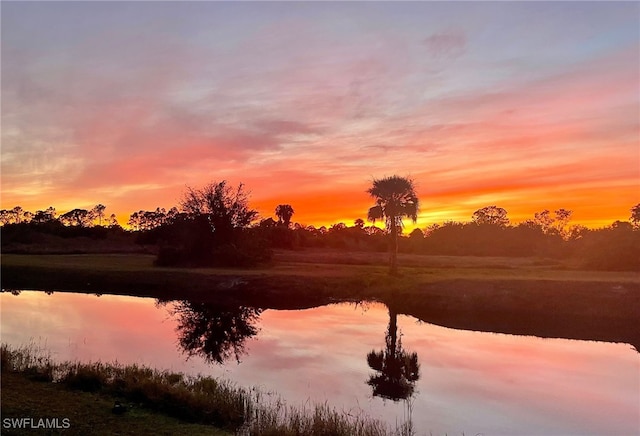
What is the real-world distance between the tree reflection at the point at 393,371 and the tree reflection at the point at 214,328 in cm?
555

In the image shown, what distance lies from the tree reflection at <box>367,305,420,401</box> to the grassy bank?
23.1 ft

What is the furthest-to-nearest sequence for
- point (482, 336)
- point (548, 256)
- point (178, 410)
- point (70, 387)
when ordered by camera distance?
point (548, 256), point (482, 336), point (70, 387), point (178, 410)

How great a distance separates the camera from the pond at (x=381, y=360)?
13.3m

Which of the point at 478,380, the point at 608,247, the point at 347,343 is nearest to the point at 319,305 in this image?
the point at 347,343

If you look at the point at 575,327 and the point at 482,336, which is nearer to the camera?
the point at 482,336

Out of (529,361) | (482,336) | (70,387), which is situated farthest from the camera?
(482,336)

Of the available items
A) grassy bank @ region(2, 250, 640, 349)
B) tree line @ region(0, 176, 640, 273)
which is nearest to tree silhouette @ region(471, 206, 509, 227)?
tree line @ region(0, 176, 640, 273)

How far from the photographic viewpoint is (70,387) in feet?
39.8

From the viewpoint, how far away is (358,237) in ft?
294

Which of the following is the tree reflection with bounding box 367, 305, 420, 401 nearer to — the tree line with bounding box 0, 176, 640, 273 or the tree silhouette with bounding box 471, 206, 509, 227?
the tree line with bounding box 0, 176, 640, 273

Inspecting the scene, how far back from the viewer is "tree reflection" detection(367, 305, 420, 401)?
1511cm

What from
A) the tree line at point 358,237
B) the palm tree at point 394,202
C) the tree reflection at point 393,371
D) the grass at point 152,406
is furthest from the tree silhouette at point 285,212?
the grass at point 152,406

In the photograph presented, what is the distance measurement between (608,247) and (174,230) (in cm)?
4606

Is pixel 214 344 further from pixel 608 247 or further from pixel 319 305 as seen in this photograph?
pixel 608 247
